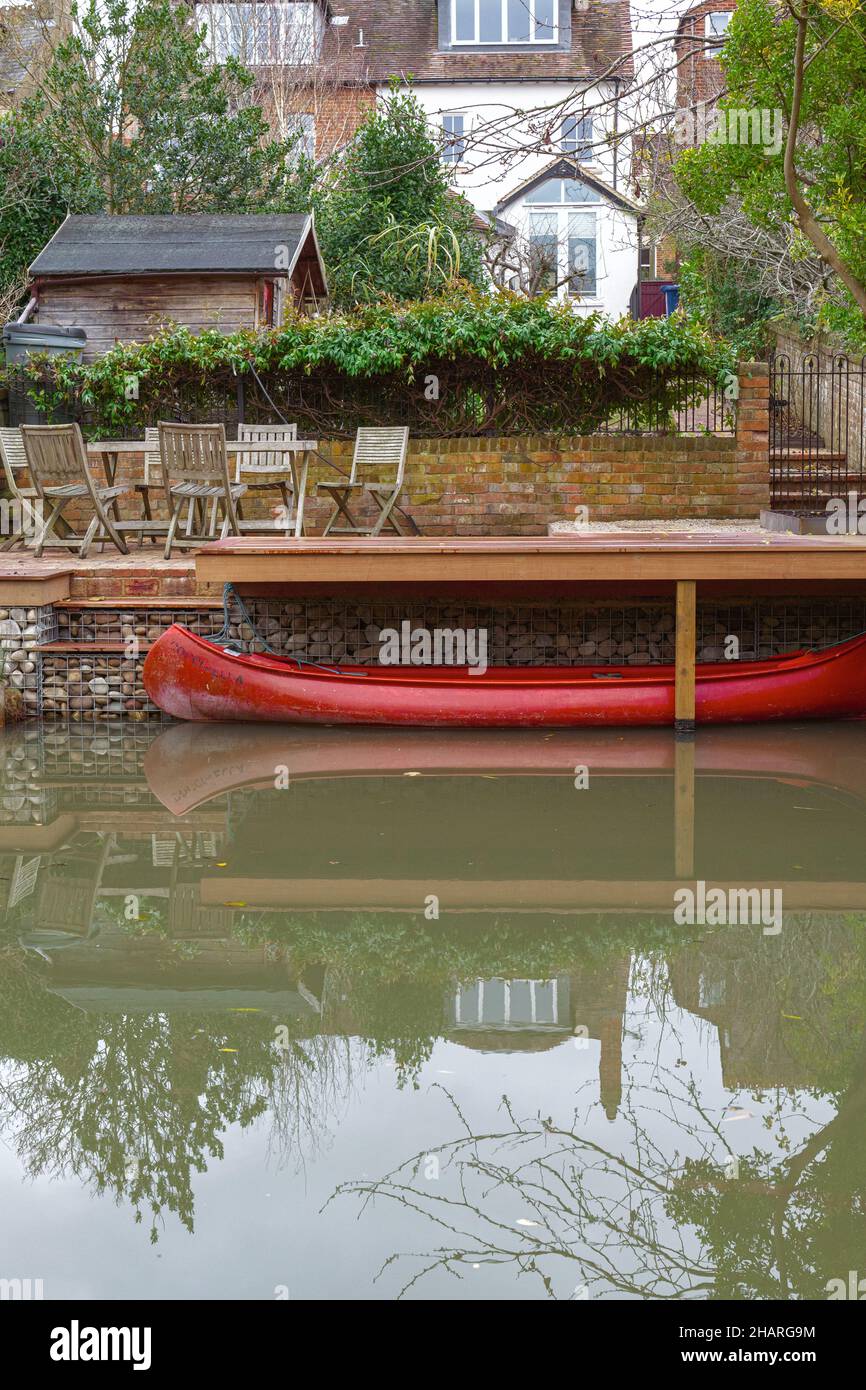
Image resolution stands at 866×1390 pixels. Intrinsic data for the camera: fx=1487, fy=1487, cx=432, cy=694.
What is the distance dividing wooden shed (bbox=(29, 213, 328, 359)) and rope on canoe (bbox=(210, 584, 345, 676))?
5058 mm

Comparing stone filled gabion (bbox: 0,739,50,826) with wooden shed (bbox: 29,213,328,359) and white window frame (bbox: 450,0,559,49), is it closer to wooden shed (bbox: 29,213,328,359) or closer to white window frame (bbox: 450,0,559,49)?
wooden shed (bbox: 29,213,328,359)

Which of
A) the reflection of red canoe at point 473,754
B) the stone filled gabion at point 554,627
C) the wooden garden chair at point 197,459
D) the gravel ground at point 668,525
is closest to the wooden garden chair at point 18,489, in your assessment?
the wooden garden chair at point 197,459

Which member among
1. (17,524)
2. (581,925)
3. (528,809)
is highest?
(17,524)


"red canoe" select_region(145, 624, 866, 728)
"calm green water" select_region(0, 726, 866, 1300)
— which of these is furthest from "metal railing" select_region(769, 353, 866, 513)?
"calm green water" select_region(0, 726, 866, 1300)

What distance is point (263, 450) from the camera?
1036 centimetres

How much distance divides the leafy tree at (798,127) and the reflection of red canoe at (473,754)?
289 centimetres

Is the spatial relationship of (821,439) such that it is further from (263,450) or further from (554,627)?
(263,450)

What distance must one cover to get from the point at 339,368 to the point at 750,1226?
30.5 feet

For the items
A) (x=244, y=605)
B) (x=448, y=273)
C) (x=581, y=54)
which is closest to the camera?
(x=244, y=605)

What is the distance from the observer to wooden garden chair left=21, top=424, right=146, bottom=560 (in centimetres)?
984

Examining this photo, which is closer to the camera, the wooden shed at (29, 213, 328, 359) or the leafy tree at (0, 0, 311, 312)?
the wooden shed at (29, 213, 328, 359)

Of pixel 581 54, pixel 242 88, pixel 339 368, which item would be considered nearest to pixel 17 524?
pixel 339 368
